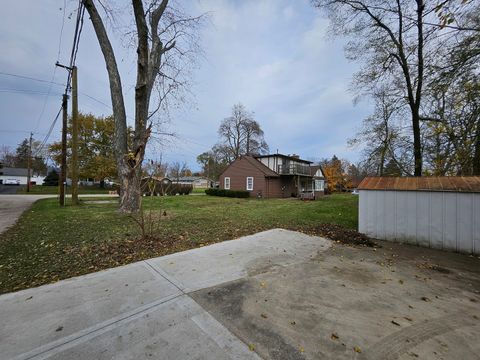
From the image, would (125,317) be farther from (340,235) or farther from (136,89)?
(136,89)

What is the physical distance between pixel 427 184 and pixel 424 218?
0.84 meters

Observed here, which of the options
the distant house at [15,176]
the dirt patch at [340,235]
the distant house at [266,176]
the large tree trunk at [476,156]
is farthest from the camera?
the distant house at [15,176]

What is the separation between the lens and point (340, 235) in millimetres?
6312

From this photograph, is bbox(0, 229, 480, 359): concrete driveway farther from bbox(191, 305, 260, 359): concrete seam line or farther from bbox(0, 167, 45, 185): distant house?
bbox(0, 167, 45, 185): distant house

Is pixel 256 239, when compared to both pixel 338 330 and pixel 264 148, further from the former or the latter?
pixel 264 148

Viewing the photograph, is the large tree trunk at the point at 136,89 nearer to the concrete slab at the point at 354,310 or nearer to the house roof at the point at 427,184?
the concrete slab at the point at 354,310

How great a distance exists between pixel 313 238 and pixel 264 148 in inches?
1261

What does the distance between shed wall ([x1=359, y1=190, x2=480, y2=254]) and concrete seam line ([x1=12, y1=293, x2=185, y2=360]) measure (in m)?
5.75

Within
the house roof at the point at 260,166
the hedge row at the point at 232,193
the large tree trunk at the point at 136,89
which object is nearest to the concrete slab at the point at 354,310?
the large tree trunk at the point at 136,89

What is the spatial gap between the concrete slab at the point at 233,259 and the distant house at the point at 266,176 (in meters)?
17.9

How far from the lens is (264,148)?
37.3 m

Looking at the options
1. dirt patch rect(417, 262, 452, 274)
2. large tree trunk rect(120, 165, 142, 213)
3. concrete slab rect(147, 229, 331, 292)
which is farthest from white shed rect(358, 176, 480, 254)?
→ large tree trunk rect(120, 165, 142, 213)

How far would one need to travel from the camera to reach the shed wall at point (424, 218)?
5.02 metres

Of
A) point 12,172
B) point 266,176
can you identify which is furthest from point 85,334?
point 12,172
